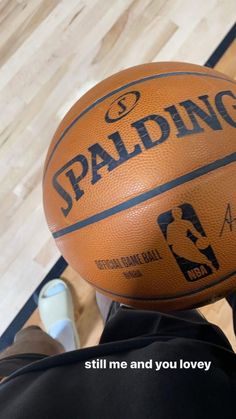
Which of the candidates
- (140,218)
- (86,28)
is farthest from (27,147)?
(140,218)

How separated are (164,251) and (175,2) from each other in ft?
4.33

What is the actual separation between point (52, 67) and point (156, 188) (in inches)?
40.7

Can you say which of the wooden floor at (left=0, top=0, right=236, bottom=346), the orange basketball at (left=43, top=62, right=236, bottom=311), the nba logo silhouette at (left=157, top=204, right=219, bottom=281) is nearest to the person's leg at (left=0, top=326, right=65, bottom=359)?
the wooden floor at (left=0, top=0, right=236, bottom=346)

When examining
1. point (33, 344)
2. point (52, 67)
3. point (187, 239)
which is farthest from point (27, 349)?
point (52, 67)

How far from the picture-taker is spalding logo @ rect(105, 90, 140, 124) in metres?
0.75

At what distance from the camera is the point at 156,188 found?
71cm

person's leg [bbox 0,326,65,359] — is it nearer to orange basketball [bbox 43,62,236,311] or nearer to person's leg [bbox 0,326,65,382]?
person's leg [bbox 0,326,65,382]

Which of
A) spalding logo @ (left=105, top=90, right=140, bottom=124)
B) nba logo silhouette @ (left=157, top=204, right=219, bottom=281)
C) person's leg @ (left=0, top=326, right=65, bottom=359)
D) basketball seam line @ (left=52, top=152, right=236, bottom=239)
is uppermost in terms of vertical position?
spalding logo @ (left=105, top=90, right=140, bottom=124)

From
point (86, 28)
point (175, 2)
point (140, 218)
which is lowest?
point (140, 218)

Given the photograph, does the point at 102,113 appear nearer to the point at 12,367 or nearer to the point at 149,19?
the point at 12,367

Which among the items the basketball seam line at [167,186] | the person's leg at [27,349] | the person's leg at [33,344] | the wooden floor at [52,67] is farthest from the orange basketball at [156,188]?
the wooden floor at [52,67]

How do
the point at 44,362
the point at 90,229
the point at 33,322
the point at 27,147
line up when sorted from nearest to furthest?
1. the point at 44,362
2. the point at 90,229
3. the point at 33,322
4. the point at 27,147

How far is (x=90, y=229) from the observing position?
2.51 ft

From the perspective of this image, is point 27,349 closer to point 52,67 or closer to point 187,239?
point 187,239
